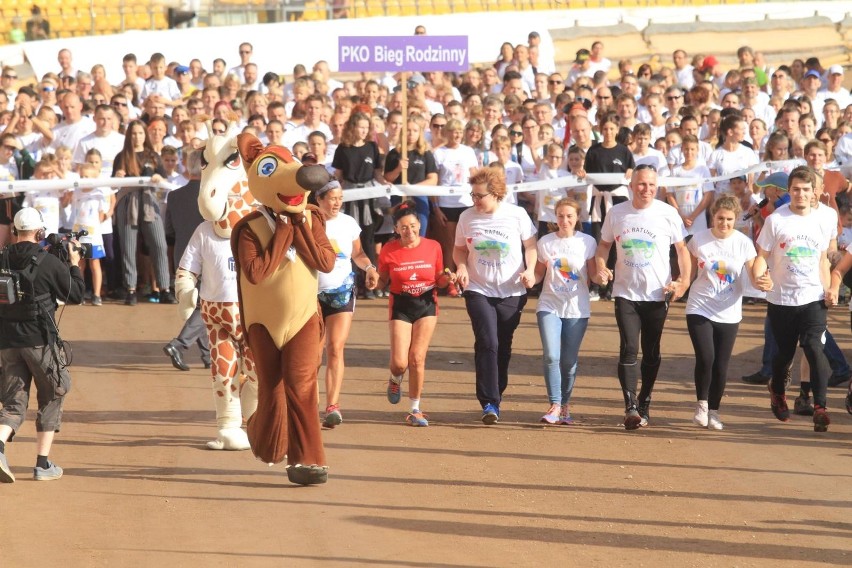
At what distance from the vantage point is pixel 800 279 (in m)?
10.2

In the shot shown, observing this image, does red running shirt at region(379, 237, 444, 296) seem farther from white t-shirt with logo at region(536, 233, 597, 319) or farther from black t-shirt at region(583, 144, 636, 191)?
black t-shirt at region(583, 144, 636, 191)

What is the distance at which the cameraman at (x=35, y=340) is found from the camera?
28.6 ft

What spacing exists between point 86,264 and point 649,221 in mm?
7491

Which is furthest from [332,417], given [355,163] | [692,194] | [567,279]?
[692,194]

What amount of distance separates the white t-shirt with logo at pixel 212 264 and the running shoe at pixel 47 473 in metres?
1.56

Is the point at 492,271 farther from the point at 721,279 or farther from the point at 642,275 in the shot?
the point at 721,279

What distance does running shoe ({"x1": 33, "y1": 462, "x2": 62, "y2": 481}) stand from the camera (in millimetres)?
8828

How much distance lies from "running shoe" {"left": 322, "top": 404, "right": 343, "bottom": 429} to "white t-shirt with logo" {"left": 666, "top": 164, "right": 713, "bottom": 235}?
576cm

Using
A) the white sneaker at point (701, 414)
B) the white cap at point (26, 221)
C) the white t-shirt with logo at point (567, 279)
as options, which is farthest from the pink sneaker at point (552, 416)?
the white cap at point (26, 221)

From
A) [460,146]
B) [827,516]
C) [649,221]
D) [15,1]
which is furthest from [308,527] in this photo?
[15,1]

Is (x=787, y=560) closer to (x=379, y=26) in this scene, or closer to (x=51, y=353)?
(x=51, y=353)

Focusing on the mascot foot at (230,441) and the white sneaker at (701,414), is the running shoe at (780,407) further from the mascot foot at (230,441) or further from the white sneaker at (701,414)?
the mascot foot at (230,441)

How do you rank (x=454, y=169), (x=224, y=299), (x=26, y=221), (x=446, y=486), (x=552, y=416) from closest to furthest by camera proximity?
(x=446, y=486)
(x=26, y=221)
(x=224, y=299)
(x=552, y=416)
(x=454, y=169)

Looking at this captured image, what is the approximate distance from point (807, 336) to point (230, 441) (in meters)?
4.23
